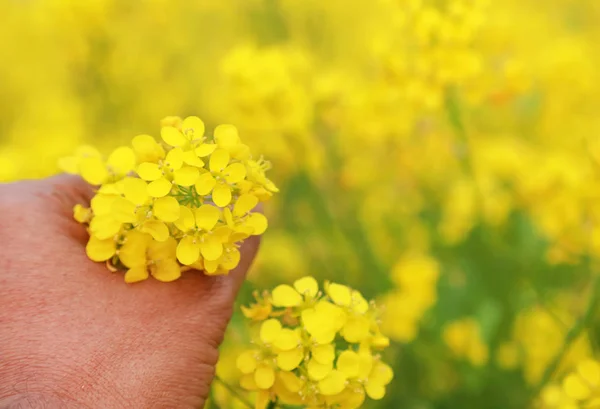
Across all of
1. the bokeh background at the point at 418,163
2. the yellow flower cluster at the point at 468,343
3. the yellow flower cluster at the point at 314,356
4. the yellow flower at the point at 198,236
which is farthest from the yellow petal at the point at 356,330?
the yellow flower cluster at the point at 468,343

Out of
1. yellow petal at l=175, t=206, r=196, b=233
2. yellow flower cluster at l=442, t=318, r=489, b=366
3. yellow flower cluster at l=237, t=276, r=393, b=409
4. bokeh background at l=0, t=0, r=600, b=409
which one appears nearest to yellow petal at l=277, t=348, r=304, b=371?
yellow flower cluster at l=237, t=276, r=393, b=409

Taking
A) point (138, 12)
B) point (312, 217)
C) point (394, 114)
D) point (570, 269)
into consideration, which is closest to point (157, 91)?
point (138, 12)

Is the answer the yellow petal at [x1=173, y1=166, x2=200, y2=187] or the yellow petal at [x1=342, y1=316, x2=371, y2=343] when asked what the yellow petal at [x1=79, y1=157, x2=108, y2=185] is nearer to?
the yellow petal at [x1=173, y1=166, x2=200, y2=187]

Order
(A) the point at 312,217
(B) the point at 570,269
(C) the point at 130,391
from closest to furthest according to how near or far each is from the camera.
Result: 1. (C) the point at 130,391
2. (B) the point at 570,269
3. (A) the point at 312,217

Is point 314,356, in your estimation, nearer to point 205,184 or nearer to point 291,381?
point 291,381

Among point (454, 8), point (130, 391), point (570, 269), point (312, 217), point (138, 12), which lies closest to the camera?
point (130, 391)

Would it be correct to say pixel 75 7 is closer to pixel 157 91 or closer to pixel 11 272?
pixel 157 91

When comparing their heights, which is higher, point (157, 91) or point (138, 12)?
point (138, 12)

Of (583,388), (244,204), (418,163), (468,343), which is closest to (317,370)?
(244,204)
